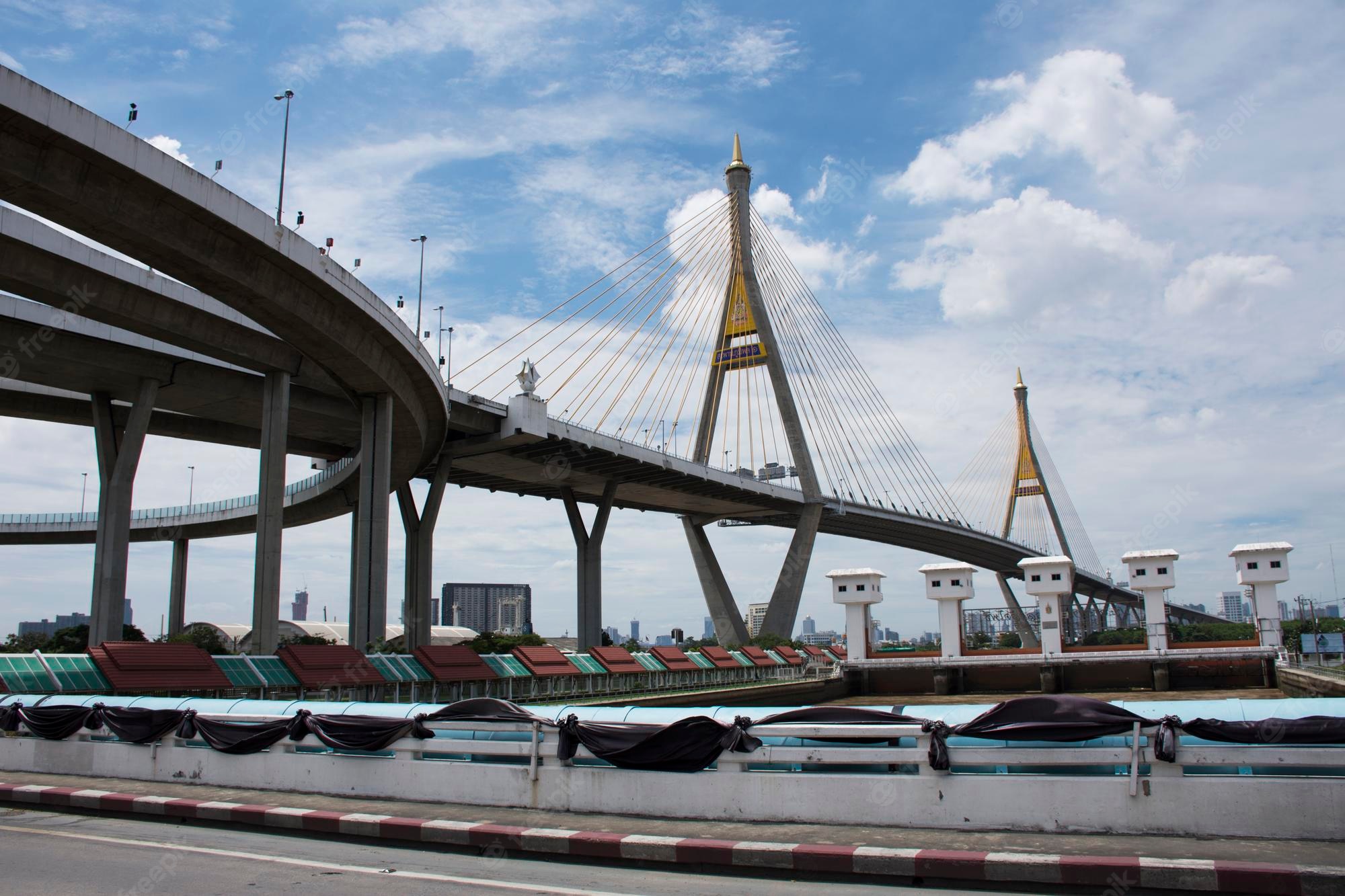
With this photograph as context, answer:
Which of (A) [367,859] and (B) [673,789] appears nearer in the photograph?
(A) [367,859]

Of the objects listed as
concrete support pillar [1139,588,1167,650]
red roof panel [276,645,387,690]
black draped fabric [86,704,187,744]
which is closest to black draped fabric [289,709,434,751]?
black draped fabric [86,704,187,744]

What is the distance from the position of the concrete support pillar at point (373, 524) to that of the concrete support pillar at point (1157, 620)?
30281 millimetres

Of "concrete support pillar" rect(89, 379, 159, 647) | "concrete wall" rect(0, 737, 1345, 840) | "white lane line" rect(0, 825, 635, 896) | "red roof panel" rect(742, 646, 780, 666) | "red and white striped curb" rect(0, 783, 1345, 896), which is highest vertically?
"concrete support pillar" rect(89, 379, 159, 647)

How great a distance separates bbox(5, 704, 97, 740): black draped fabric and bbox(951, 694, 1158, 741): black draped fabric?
1083 centimetres

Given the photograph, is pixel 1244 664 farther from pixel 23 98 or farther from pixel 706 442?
pixel 23 98

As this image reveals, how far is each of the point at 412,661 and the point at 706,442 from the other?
34.6 meters

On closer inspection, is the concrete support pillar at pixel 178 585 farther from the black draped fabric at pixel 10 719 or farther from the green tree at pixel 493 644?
the black draped fabric at pixel 10 719

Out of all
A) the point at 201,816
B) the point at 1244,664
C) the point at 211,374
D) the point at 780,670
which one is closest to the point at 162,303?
the point at 211,374

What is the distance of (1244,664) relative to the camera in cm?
4100

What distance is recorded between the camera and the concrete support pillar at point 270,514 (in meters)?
33.1

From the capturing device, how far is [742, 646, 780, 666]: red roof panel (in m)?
50.8

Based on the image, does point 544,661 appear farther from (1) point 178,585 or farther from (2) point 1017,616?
(2) point 1017,616

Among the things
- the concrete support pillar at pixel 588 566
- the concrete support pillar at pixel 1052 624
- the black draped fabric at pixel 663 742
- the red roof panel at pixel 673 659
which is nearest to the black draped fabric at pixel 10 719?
the black draped fabric at pixel 663 742

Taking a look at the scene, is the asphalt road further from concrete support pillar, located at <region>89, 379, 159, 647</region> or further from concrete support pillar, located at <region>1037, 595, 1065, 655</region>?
concrete support pillar, located at <region>1037, 595, 1065, 655</region>
